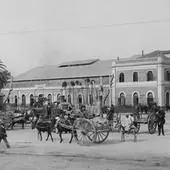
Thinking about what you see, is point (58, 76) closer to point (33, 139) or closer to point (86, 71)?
point (86, 71)

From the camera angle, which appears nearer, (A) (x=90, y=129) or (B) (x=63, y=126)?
(A) (x=90, y=129)

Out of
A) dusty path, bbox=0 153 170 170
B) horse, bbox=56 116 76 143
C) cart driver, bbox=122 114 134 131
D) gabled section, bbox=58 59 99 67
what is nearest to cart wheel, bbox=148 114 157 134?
cart driver, bbox=122 114 134 131

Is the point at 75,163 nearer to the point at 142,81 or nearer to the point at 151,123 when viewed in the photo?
the point at 151,123

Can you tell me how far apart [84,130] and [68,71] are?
5653 centimetres

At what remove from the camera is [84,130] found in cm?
1560

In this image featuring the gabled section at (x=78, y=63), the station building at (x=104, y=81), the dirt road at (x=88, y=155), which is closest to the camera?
the dirt road at (x=88, y=155)

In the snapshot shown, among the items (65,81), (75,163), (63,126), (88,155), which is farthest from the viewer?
(65,81)

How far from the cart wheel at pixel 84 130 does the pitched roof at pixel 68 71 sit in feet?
155

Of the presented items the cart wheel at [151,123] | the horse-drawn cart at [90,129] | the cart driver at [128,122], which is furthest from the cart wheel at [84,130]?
the cart wheel at [151,123]

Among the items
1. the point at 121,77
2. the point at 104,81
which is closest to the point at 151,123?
the point at 121,77

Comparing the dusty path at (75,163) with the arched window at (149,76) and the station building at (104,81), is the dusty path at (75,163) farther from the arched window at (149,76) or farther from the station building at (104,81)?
the arched window at (149,76)

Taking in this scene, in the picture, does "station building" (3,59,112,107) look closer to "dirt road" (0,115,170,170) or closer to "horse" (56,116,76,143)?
"horse" (56,116,76,143)

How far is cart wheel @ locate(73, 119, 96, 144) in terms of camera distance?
51.1 feet

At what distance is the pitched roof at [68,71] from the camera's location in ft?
219
